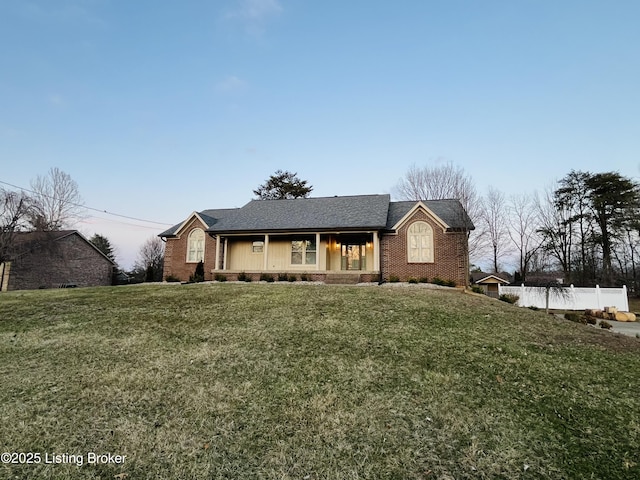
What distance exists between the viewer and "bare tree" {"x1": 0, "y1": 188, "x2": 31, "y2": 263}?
2427cm

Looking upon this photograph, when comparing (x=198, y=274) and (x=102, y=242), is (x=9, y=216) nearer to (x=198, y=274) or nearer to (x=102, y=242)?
(x=198, y=274)

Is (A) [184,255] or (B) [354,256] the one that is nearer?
(B) [354,256]

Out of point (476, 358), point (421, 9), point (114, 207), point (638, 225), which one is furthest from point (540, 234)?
point (114, 207)

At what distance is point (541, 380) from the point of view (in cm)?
521

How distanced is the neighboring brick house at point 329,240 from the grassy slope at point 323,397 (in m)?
8.28

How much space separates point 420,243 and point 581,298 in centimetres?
1195

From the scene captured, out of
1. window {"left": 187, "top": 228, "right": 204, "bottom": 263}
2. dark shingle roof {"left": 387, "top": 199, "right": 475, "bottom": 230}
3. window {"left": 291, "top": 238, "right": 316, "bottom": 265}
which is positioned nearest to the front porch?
window {"left": 291, "top": 238, "right": 316, "bottom": 265}

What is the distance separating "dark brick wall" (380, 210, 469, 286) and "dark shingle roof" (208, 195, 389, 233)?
142 cm

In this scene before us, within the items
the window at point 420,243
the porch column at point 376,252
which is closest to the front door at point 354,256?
the porch column at point 376,252

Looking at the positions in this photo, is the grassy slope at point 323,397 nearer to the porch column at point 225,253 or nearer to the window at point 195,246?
the porch column at point 225,253

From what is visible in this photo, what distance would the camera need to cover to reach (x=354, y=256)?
19172 mm

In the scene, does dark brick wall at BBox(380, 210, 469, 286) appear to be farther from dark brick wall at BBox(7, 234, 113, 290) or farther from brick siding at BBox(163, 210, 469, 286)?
dark brick wall at BBox(7, 234, 113, 290)

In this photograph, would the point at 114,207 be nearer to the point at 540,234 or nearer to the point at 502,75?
the point at 502,75

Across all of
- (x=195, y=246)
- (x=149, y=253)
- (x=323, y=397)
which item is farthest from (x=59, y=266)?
(x=323, y=397)
